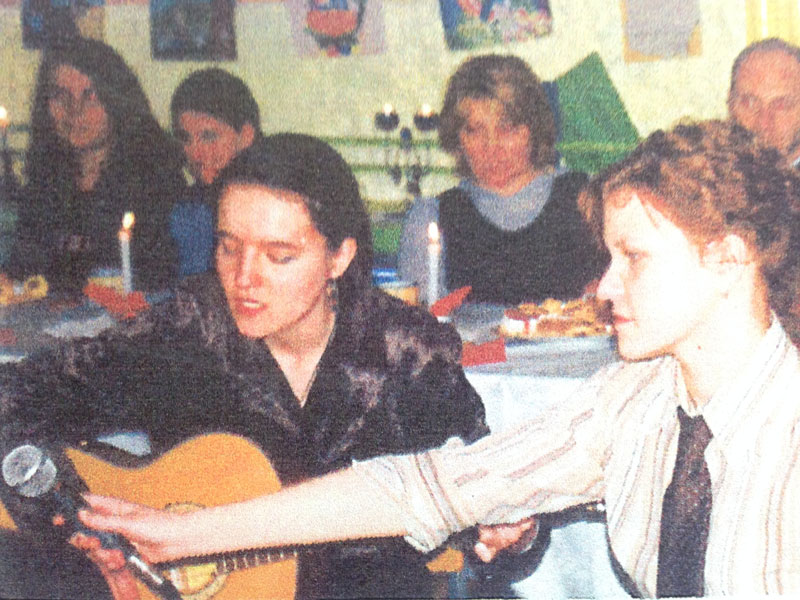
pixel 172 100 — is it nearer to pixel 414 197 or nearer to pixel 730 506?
pixel 414 197

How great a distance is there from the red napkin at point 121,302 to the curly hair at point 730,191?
915 millimetres

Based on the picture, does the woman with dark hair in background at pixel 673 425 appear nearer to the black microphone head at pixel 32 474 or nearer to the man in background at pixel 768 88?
the man in background at pixel 768 88

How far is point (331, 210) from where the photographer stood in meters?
1.69

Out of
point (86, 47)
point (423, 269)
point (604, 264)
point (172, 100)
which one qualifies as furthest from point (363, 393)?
point (86, 47)

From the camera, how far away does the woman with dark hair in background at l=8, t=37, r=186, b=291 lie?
175 centimetres

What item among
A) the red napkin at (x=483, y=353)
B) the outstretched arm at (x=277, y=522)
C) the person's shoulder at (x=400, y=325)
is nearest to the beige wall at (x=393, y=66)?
the person's shoulder at (x=400, y=325)

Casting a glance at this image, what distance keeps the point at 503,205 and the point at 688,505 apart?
2.09 ft

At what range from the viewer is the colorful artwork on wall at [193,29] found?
1.72 metres

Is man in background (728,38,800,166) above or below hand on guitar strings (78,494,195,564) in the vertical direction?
above

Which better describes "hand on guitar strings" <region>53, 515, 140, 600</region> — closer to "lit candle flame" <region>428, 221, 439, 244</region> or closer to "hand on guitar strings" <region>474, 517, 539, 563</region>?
"hand on guitar strings" <region>474, 517, 539, 563</region>

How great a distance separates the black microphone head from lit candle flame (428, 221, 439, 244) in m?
0.84

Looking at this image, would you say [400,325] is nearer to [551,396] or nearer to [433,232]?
[433,232]

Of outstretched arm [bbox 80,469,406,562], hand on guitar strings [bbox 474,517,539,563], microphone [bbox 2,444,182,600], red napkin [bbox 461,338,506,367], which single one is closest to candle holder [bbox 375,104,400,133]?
red napkin [bbox 461,338,506,367]

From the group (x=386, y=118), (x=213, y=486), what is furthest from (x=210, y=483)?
(x=386, y=118)
